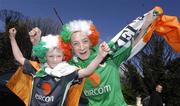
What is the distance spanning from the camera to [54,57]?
3982 millimetres

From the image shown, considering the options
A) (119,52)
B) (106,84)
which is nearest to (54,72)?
(106,84)

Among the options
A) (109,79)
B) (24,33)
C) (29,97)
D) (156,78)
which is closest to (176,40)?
(109,79)

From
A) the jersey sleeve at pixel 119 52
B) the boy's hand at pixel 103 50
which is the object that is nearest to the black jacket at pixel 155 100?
the jersey sleeve at pixel 119 52

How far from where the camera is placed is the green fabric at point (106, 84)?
418 centimetres

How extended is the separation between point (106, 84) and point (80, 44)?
46 centimetres

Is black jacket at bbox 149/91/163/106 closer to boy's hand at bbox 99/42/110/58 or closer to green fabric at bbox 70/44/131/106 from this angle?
green fabric at bbox 70/44/131/106

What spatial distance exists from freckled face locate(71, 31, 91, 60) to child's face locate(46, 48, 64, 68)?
0.64 feet

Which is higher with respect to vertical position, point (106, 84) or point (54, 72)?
point (54, 72)

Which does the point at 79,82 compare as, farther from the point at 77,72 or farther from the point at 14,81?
the point at 14,81

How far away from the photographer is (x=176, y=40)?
4570 millimetres

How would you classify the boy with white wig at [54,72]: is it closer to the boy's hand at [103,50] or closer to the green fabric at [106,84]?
the boy's hand at [103,50]

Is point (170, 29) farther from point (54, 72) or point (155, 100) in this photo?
point (155, 100)

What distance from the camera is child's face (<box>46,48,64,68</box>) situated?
3.97 metres

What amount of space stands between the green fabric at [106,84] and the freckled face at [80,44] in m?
0.09
